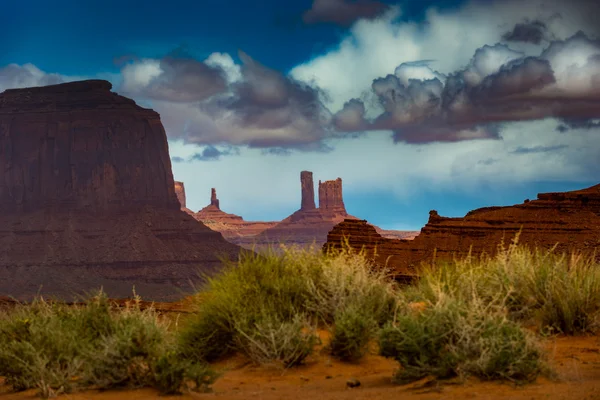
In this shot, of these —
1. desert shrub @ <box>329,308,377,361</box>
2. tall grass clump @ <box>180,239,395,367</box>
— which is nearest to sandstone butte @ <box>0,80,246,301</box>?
tall grass clump @ <box>180,239,395,367</box>

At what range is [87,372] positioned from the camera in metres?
11.2

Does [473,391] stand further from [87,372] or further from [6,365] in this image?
[6,365]

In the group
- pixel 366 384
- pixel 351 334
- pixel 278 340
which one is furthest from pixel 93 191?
pixel 366 384

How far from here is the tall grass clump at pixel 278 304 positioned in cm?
1195

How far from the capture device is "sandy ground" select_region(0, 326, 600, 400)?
9.77 m

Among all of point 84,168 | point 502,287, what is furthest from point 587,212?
point 84,168

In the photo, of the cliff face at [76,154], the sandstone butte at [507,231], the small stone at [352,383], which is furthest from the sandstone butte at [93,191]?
the small stone at [352,383]

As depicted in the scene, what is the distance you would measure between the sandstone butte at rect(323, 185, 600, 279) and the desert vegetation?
34839mm

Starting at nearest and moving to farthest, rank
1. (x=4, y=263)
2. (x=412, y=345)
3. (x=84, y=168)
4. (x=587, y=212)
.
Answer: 1. (x=412, y=345)
2. (x=587, y=212)
3. (x=4, y=263)
4. (x=84, y=168)

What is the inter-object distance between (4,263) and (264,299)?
117612 mm

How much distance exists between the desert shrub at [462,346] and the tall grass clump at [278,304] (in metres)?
1.66

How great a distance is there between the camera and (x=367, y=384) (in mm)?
11008

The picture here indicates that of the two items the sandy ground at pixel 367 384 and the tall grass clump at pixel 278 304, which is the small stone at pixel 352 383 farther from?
the tall grass clump at pixel 278 304

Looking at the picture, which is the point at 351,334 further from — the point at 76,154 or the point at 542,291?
the point at 76,154
